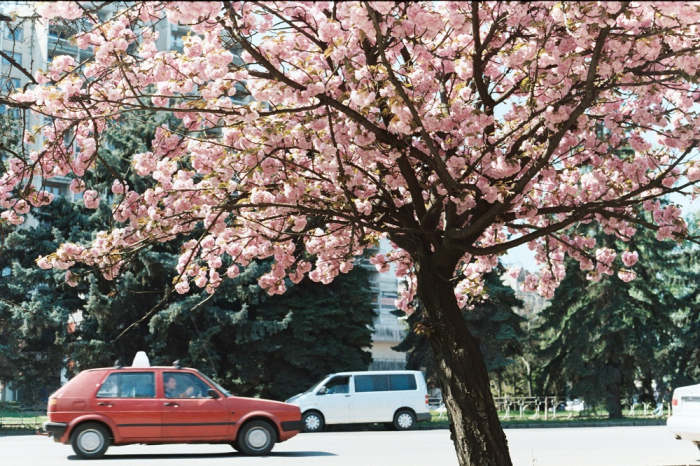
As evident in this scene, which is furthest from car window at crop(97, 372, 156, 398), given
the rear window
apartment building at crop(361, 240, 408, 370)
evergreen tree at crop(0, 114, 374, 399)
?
apartment building at crop(361, 240, 408, 370)

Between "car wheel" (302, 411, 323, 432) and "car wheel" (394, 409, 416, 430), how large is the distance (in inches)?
86.3

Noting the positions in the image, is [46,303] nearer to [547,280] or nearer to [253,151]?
[547,280]

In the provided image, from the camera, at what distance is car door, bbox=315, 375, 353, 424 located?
24.2m

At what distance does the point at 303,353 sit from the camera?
3158cm

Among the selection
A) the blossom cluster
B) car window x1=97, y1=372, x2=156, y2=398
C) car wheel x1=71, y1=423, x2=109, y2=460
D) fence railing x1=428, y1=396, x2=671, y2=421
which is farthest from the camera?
fence railing x1=428, y1=396, x2=671, y2=421

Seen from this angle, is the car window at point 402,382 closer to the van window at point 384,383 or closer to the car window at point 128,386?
the van window at point 384,383

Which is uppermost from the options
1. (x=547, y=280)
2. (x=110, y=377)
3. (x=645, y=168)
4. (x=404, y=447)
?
(x=645, y=168)

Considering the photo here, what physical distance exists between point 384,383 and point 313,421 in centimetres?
230

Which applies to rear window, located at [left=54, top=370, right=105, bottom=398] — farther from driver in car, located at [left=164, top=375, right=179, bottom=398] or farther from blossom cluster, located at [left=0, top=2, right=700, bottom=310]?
blossom cluster, located at [left=0, top=2, right=700, bottom=310]

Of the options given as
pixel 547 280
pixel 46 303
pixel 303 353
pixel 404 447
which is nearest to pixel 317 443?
pixel 404 447

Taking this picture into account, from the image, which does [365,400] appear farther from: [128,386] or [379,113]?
[379,113]

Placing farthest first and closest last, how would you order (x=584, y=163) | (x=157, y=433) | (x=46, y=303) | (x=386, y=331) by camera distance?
(x=386, y=331)
(x=46, y=303)
(x=157, y=433)
(x=584, y=163)

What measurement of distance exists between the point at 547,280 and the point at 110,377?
23.7 ft

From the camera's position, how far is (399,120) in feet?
22.7
